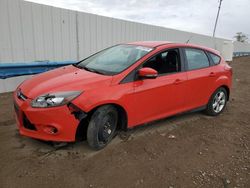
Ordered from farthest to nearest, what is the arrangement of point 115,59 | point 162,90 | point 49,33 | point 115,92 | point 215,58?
point 49,33, point 215,58, point 115,59, point 162,90, point 115,92

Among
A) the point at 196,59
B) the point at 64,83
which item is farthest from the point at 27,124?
the point at 196,59

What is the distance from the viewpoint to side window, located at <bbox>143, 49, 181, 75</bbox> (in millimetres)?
3867

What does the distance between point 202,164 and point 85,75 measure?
7.08 ft

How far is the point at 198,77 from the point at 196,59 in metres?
0.41

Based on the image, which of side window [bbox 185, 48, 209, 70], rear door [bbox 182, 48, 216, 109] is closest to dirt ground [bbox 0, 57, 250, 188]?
rear door [bbox 182, 48, 216, 109]

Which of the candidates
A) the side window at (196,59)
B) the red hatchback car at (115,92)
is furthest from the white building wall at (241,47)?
the red hatchback car at (115,92)

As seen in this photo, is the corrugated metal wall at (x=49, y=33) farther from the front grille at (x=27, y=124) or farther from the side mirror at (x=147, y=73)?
the side mirror at (x=147, y=73)

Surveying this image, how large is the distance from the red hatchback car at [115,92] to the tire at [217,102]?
0.53 ft

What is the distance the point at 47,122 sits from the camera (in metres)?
3.00

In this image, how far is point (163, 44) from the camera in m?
4.20

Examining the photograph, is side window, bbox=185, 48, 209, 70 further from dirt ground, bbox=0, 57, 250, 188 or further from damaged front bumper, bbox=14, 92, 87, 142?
damaged front bumper, bbox=14, 92, 87, 142

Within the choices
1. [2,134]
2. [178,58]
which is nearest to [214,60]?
[178,58]

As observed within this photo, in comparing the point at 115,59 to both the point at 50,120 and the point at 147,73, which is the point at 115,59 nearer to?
the point at 147,73

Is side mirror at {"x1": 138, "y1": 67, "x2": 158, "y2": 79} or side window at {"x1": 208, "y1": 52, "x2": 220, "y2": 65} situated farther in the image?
side window at {"x1": 208, "y1": 52, "x2": 220, "y2": 65}
